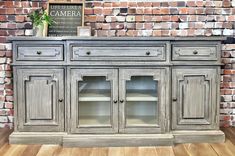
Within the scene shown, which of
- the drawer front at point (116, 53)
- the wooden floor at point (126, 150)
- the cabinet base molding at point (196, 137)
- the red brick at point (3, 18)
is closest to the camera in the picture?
the wooden floor at point (126, 150)

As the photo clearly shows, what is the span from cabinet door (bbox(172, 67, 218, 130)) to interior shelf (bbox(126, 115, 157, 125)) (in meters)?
0.19

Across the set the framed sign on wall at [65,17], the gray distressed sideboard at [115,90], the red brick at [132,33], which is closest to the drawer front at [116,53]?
the gray distressed sideboard at [115,90]

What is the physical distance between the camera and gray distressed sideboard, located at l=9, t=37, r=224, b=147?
2.63 meters

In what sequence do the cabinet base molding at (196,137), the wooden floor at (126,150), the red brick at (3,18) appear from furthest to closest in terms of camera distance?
the red brick at (3,18)
the cabinet base molding at (196,137)
the wooden floor at (126,150)

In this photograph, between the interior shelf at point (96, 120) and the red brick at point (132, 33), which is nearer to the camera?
the interior shelf at point (96, 120)

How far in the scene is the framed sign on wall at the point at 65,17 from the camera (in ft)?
9.77

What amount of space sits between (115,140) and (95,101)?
0.37 m

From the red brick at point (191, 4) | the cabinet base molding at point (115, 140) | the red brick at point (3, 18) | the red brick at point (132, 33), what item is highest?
the red brick at point (191, 4)

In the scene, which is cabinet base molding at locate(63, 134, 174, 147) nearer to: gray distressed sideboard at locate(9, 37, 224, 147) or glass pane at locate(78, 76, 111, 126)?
gray distressed sideboard at locate(9, 37, 224, 147)

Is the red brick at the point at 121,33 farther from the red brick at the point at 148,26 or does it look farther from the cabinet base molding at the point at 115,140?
the cabinet base molding at the point at 115,140

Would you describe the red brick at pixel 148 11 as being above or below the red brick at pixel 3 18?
above

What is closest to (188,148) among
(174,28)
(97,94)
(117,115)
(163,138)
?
(163,138)

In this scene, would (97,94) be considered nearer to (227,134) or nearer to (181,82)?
(181,82)

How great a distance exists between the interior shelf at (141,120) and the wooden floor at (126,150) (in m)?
0.21
